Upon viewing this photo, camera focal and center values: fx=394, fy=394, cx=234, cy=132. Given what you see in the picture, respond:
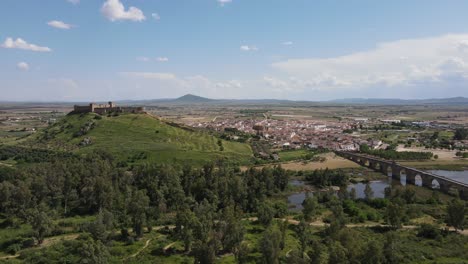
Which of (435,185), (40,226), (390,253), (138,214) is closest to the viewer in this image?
(390,253)

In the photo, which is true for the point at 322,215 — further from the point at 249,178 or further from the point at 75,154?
the point at 75,154

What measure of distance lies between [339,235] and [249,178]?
33442mm

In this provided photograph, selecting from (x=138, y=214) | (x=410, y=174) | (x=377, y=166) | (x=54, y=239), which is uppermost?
(x=138, y=214)

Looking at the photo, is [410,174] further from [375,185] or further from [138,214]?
[138,214]

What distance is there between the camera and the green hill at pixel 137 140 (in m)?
109

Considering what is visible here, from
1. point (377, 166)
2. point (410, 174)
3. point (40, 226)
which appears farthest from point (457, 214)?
point (377, 166)

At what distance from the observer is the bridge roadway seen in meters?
82.9

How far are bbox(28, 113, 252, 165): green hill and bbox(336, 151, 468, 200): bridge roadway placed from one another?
34.2m

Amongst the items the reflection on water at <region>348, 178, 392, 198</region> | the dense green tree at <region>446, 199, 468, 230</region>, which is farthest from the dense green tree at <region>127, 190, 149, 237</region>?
the reflection on water at <region>348, 178, 392, 198</region>

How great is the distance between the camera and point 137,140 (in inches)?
4840

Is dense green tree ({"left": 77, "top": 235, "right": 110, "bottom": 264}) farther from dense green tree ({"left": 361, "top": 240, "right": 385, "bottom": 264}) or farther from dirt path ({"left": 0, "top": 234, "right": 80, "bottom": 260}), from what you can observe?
dense green tree ({"left": 361, "top": 240, "right": 385, "bottom": 264})

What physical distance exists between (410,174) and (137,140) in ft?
258

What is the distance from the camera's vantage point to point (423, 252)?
158ft

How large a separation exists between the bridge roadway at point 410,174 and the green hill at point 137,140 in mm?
34225
